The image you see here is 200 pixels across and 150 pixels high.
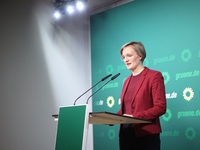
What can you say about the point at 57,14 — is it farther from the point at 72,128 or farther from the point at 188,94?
the point at 72,128

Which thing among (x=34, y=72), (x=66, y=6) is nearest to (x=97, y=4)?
(x=66, y=6)

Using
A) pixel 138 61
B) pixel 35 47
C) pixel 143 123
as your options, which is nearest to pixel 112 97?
pixel 35 47

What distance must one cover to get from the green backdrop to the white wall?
15.6 inches

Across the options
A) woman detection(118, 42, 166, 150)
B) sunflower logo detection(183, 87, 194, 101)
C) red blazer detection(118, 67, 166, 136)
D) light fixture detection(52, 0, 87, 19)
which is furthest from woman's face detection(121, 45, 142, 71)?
light fixture detection(52, 0, 87, 19)

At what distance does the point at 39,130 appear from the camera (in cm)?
409

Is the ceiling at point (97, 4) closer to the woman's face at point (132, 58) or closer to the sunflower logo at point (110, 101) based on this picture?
the sunflower logo at point (110, 101)

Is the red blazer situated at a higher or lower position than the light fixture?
lower

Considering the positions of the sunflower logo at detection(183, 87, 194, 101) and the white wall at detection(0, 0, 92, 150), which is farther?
the white wall at detection(0, 0, 92, 150)

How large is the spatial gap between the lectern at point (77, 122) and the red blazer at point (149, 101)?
9 centimetres

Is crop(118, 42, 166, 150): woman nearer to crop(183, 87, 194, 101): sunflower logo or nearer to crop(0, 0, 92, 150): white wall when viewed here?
crop(183, 87, 194, 101): sunflower logo

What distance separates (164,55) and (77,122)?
1.97 m

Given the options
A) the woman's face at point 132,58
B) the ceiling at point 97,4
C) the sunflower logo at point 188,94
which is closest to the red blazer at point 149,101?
the woman's face at point 132,58

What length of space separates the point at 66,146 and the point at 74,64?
253cm

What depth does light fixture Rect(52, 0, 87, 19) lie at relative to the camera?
4273mm
